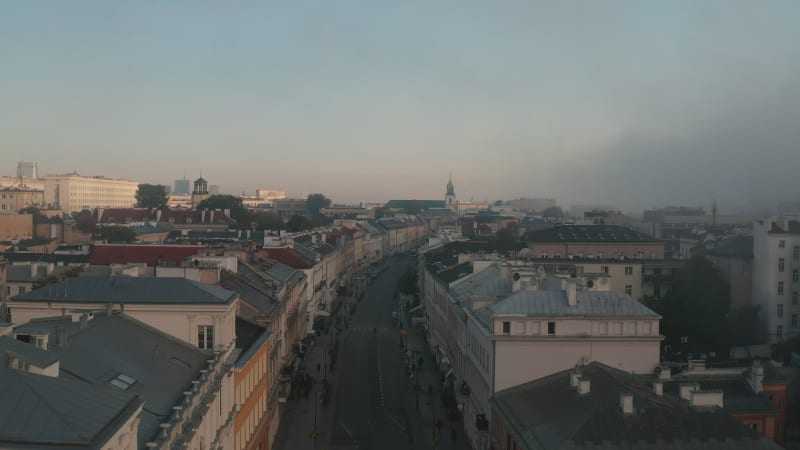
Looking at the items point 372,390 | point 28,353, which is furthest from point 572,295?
point 28,353

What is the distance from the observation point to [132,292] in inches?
1061

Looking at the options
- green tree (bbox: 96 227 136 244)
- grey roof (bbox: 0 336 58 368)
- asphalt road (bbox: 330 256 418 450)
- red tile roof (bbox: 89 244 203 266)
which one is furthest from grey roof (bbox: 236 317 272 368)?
green tree (bbox: 96 227 136 244)

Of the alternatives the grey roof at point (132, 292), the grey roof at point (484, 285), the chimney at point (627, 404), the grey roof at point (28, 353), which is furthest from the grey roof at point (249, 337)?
the grey roof at point (28, 353)

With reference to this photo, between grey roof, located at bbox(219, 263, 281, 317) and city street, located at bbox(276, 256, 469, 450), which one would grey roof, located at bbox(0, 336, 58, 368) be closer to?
grey roof, located at bbox(219, 263, 281, 317)

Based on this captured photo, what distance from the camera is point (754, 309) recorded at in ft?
181

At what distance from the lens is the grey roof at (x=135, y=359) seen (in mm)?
18066

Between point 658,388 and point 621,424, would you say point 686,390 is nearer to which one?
point 658,388

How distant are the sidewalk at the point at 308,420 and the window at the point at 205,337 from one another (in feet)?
39.9

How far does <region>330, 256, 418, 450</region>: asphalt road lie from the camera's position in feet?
126

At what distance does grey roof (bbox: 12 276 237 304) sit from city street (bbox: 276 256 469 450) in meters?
12.7

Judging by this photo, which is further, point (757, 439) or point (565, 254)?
point (565, 254)

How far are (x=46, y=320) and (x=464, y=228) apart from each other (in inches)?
5639

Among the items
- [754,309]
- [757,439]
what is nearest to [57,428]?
[757,439]

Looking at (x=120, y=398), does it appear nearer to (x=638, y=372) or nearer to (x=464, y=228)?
(x=638, y=372)
